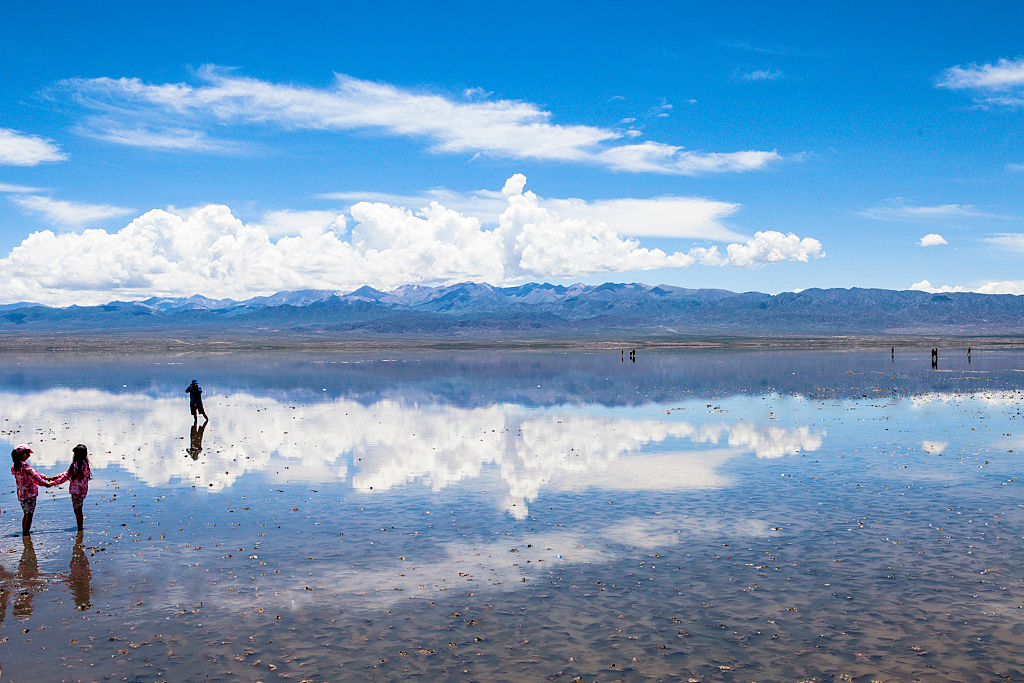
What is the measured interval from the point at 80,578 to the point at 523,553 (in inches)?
324

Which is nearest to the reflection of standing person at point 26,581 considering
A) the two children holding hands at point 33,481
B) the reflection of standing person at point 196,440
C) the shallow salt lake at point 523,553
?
the shallow salt lake at point 523,553

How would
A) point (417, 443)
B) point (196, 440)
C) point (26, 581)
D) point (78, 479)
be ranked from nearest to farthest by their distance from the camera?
point (26, 581) < point (78, 479) < point (417, 443) < point (196, 440)

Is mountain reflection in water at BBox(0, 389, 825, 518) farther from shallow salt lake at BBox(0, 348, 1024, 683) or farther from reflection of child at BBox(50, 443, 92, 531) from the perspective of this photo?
reflection of child at BBox(50, 443, 92, 531)

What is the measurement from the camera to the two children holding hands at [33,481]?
16.5 meters

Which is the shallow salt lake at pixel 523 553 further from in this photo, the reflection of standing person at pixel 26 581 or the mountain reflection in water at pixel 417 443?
the mountain reflection in water at pixel 417 443

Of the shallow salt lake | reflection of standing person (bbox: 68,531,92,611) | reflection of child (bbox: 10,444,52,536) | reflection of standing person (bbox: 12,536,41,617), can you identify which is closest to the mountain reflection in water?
the shallow salt lake

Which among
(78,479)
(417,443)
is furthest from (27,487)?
(417,443)

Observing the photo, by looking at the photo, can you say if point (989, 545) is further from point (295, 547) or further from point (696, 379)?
point (696, 379)

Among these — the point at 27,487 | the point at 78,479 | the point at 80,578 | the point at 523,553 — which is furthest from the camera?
the point at 78,479

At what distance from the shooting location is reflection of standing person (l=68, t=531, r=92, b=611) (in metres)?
12.9

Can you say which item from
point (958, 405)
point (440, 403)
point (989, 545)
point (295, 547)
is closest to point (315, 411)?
point (440, 403)

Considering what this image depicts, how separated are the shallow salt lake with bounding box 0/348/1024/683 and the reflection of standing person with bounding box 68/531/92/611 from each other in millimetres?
63

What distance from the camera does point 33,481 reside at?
55.1ft

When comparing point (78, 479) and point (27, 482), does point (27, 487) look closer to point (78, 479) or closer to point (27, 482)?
point (27, 482)
